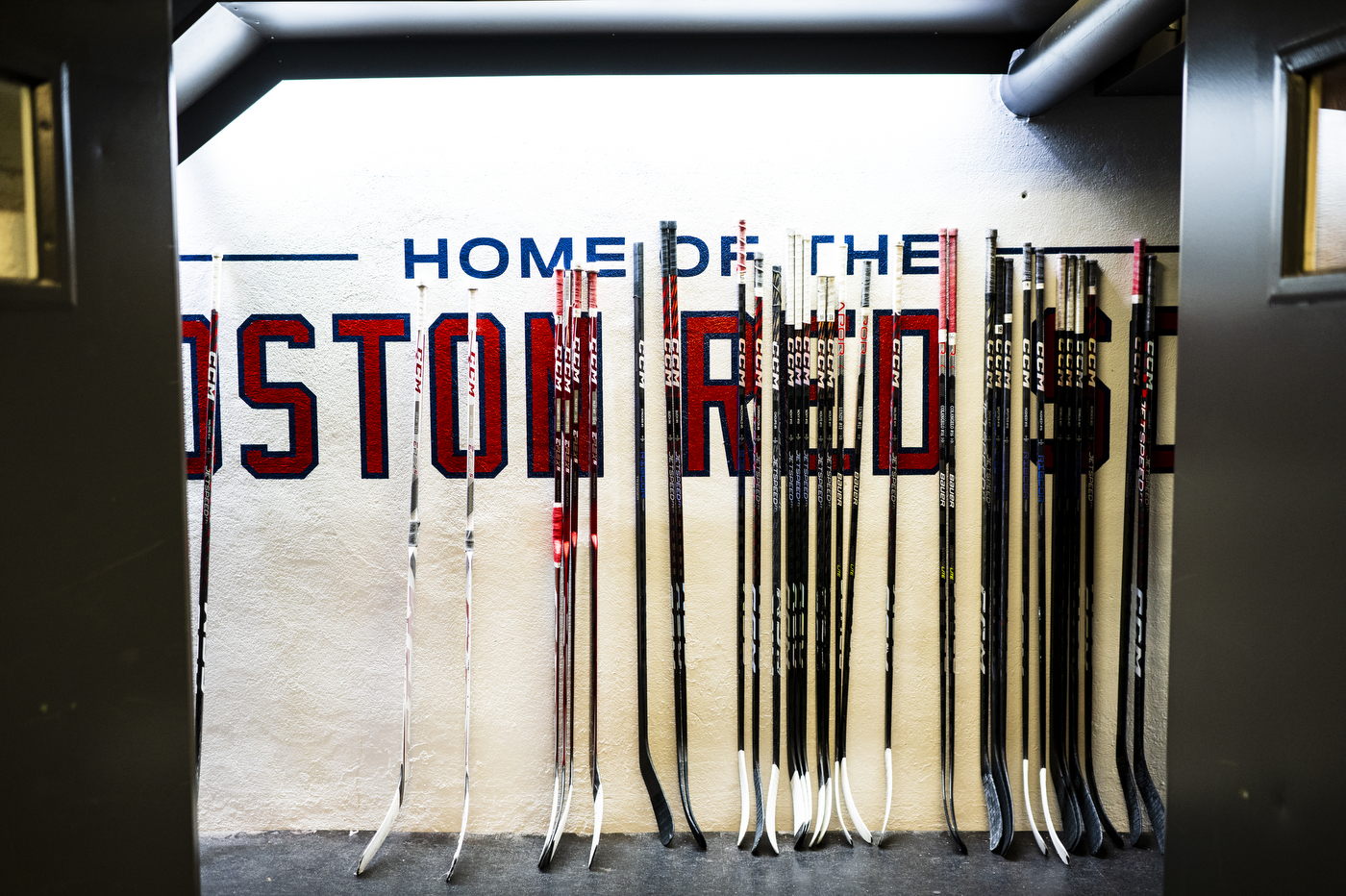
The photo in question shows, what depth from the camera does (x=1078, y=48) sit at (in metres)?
2.12

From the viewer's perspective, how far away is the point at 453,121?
262cm

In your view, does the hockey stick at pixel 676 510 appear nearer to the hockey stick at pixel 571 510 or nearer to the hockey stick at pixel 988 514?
the hockey stick at pixel 571 510

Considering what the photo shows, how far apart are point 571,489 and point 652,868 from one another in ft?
3.71

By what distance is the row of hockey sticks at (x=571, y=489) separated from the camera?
2572 millimetres

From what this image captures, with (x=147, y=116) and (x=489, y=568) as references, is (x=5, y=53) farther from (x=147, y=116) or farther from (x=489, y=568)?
(x=489, y=568)

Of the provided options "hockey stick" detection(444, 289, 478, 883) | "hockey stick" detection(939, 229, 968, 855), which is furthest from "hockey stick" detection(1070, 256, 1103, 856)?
"hockey stick" detection(444, 289, 478, 883)

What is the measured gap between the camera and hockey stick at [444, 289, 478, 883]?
248 cm

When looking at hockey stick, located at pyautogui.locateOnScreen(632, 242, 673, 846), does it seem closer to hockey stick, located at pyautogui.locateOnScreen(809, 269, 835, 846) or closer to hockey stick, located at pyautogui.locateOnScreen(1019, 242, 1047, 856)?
hockey stick, located at pyautogui.locateOnScreen(809, 269, 835, 846)

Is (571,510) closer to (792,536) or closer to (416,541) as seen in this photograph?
(416,541)

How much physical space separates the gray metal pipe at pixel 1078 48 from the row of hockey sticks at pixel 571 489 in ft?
4.42

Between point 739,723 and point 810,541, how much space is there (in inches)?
23.8

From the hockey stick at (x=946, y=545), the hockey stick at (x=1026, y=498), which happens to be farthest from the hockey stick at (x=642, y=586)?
the hockey stick at (x=1026, y=498)

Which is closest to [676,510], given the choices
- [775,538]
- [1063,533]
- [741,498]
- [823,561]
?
[741,498]

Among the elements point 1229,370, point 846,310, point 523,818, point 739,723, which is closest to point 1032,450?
point 846,310
